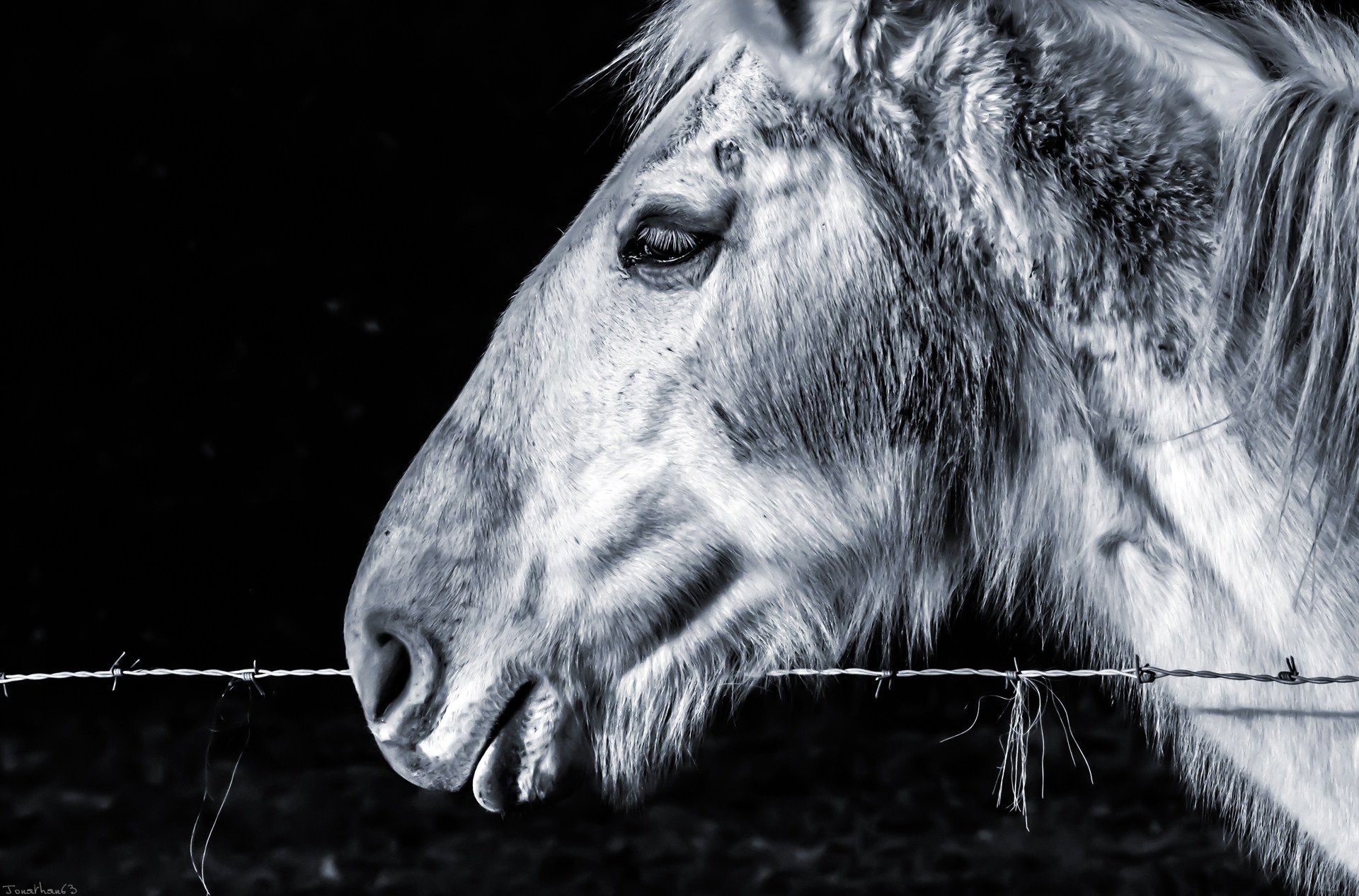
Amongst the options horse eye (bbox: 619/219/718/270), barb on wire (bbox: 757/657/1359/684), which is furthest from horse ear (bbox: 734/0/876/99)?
barb on wire (bbox: 757/657/1359/684)

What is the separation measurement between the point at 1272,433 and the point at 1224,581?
0.16 m

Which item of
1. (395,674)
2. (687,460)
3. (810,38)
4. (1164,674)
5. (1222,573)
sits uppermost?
(810,38)

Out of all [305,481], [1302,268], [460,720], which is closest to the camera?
[1302,268]

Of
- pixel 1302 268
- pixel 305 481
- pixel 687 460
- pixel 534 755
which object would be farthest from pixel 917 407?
pixel 305 481

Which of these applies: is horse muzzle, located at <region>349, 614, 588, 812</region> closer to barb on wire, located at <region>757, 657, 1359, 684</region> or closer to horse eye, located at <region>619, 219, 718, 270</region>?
barb on wire, located at <region>757, 657, 1359, 684</region>

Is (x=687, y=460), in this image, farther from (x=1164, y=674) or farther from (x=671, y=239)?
(x=1164, y=674)

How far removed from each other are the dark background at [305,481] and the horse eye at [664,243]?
5.01 feet

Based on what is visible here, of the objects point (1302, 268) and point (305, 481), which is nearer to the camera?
point (1302, 268)

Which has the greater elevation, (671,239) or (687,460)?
(671,239)

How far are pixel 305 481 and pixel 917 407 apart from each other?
6.51 ft

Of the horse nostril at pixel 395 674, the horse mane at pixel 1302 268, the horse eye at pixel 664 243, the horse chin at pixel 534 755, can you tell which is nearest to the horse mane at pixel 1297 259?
the horse mane at pixel 1302 268

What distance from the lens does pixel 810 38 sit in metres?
1.09

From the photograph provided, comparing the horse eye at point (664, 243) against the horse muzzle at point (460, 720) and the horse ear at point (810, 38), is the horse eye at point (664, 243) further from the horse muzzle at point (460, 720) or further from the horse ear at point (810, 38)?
the horse muzzle at point (460, 720)

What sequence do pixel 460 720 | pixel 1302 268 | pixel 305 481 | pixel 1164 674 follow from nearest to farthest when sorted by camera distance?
pixel 1302 268 < pixel 1164 674 < pixel 460 720 < pixel 305 481
